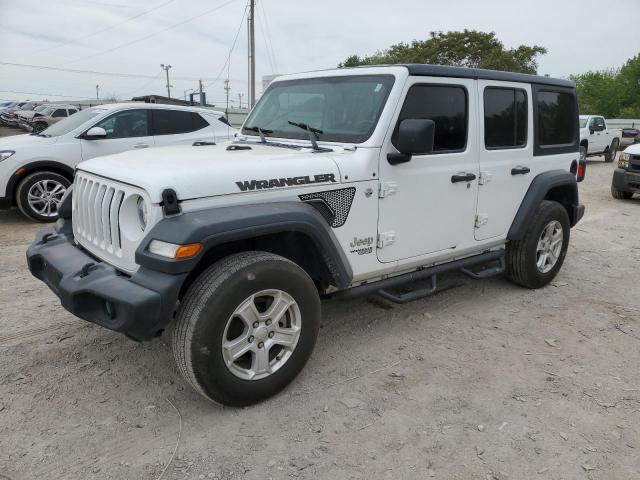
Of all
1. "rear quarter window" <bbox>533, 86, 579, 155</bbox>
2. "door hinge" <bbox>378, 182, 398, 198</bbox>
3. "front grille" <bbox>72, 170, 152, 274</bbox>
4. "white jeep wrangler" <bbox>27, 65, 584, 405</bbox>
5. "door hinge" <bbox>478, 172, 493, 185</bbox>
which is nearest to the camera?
"white jeep wrangler" <bbox>27, 65, 584, 405</bbox>

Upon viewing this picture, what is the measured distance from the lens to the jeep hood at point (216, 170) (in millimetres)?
2600

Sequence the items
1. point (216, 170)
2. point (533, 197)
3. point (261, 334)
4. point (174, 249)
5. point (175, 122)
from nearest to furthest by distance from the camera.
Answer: point (174, 249)
point (216, 170)
point (261, 334)
point (533, 197)
point (175, 122)

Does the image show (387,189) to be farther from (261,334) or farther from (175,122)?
(175,122)

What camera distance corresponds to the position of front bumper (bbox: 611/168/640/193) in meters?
10.0

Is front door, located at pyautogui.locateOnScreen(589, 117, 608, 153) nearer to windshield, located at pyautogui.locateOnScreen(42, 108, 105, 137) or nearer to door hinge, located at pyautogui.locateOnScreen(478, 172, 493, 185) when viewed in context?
door hinge, located at pyautogui.locateOnScreen(478, 172, 493, 185)

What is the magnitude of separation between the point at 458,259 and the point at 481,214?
422mm

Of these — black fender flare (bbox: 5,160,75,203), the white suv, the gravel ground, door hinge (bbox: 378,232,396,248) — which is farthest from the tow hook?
black fender flare (bbox: 5,160,75,203)

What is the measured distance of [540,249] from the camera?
490cm

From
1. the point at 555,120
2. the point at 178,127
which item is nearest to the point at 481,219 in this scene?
the point at 555,120

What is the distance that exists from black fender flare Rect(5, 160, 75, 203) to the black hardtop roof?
5.84 m

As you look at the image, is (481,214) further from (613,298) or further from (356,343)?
(613,298)

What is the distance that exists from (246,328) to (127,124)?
6.20m

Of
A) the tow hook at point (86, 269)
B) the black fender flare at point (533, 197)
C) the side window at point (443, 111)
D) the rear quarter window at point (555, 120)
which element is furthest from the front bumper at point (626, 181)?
the tow hook at point (86, 269)

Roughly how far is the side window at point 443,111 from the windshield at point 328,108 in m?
0.22
